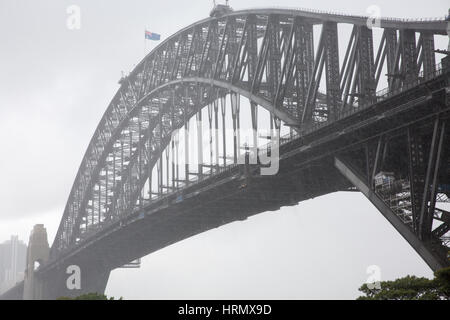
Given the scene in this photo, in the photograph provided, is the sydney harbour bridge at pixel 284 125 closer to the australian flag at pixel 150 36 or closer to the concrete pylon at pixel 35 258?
the australian flag at pixel 150 36

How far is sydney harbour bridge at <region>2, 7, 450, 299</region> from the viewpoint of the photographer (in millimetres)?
48281

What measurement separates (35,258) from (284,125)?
4443 inches

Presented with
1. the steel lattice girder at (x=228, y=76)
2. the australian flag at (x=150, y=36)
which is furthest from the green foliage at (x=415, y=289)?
the australian flag at (x=150, y=36)

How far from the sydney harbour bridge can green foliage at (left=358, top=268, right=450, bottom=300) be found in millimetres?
2857

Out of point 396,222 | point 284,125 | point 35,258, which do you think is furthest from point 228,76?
point 35,258

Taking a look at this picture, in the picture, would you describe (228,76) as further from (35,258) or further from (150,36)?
(35,258)

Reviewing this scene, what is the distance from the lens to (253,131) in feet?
239

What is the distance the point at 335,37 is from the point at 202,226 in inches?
1656

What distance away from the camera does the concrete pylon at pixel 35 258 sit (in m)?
160

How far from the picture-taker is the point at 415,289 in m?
43.3
